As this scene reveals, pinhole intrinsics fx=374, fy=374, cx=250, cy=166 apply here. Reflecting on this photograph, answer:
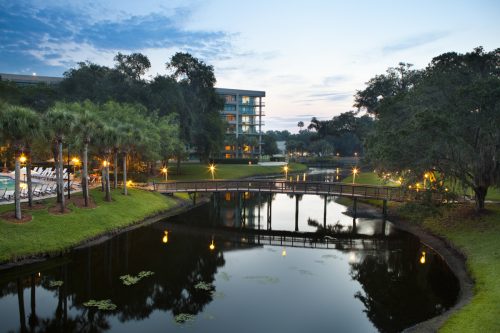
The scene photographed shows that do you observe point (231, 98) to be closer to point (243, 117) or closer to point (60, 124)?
point (243, 117)

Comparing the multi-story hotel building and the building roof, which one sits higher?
the building roof

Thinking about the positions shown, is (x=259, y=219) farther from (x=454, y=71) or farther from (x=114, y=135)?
(x=454, y=71)

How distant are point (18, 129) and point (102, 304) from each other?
54.8 feet

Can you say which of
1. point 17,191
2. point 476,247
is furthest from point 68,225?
point 476,247

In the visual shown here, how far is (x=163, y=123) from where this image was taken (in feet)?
227

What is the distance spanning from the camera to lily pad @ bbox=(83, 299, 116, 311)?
20688mm

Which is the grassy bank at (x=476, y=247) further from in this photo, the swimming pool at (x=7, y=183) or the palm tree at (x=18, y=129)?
the swimming pool at (x=7, y=183)

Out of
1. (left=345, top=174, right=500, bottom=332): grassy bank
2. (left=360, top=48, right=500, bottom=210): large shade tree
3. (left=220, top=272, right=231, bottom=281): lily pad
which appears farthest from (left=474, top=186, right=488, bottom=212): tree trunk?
(left=220, top=272, right=231, bottom=281): lily pad

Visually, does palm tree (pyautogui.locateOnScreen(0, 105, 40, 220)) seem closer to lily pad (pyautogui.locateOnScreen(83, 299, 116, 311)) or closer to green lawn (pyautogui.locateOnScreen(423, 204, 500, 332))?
lily pad (pyautogui.locateOnScreen(83, 299, 116, 311))

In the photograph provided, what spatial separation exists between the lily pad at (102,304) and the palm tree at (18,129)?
13.3 m

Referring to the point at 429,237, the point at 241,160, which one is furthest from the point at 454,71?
the point at 241,160

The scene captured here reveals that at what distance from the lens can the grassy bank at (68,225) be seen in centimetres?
2719

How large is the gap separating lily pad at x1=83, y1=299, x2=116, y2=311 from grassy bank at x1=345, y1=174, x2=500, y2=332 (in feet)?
56.3

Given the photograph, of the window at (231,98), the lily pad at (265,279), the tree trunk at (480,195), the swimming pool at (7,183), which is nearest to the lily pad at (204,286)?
the lily pad at (265,279)
